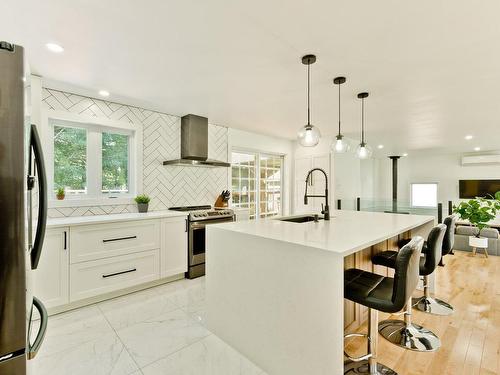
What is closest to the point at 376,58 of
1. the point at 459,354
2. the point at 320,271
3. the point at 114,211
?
the point at 320,271

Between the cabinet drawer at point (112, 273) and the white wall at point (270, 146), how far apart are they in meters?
2.11

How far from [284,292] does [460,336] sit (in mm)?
1724

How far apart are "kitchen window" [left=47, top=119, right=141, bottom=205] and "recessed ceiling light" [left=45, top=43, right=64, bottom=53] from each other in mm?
1203

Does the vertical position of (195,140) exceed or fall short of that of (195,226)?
it exceeds it

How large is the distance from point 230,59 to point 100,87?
160 centimetres

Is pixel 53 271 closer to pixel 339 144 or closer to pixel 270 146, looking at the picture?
pixel 339 144

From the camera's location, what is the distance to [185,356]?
77.3 inches

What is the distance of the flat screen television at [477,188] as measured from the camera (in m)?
6.88

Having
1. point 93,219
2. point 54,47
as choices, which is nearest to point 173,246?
point 93,219

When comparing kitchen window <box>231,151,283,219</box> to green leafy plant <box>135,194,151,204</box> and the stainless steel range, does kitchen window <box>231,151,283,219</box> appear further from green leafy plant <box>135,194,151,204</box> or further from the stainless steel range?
green leafy plant <box>135,194,151,204</box>

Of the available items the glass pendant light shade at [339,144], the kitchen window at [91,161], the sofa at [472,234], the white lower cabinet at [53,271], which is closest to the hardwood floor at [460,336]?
the sofa at [472,234]

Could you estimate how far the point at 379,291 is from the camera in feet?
5.52

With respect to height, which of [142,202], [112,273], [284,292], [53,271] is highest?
[142,202]

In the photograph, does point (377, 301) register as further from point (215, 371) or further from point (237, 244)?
point (215, 371)
